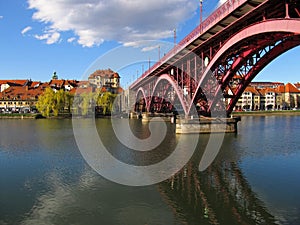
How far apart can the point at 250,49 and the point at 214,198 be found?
1633cm

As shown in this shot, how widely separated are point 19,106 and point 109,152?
85.7 meters

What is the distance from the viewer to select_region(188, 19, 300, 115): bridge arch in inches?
689

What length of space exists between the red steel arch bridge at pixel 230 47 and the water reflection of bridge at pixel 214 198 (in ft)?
26.4

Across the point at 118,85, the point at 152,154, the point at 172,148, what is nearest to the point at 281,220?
the point at 152,154

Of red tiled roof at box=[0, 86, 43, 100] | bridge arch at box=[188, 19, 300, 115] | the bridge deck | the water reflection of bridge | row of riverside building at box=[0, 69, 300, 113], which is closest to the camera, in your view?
the water reflection of bridge

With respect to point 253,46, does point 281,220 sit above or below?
below

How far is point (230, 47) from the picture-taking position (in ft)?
81.4

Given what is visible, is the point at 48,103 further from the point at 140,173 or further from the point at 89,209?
the point at 89,209

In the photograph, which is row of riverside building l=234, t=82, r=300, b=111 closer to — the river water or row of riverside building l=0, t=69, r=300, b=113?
row of riverside building l=0, t=69, r=300, b=113

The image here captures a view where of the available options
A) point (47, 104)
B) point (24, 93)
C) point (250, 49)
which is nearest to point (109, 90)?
point (24, 93)

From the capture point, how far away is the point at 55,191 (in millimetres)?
14781

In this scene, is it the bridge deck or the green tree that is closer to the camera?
the bridge deck

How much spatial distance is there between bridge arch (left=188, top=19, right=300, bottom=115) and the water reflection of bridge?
807cm

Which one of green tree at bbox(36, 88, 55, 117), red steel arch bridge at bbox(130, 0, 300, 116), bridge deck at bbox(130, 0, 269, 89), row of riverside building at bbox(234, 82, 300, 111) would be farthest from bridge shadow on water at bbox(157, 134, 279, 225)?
row of riverside building at bbox(234, 82, 300, 111)
